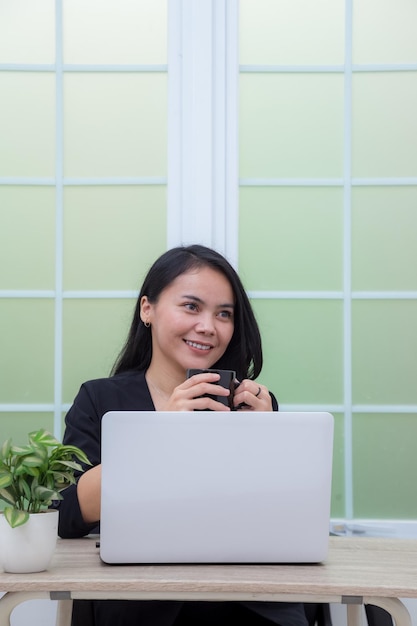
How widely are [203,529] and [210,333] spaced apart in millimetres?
785

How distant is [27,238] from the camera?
308cm

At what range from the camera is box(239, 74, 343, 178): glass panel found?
309 centimetres

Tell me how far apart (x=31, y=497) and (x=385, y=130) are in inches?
78.8

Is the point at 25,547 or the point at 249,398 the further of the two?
the point at 249,398

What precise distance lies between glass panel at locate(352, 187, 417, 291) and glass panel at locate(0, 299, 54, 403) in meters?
1.05

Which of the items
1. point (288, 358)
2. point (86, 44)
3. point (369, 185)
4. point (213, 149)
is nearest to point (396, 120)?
point (369, 185)

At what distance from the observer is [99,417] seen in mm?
2182

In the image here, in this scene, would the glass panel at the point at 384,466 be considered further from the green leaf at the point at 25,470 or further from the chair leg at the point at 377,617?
the green leaf at the point at 25,470

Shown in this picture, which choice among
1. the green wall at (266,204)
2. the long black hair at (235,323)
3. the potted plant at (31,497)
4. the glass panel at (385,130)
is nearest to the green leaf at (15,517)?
the potted plant at (31,497)

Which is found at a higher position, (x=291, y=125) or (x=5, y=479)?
(x=291, y=125)

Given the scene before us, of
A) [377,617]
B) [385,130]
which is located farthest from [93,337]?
[377,617]

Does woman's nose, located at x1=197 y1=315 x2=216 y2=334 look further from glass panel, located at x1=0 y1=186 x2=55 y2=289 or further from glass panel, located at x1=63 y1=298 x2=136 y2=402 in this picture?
glass panel, located at x1=0 y1=186 x2=55 y2=289

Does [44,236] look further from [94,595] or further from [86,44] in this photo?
[94,595]

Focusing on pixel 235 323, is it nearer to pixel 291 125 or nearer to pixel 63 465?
pixel 63 465
